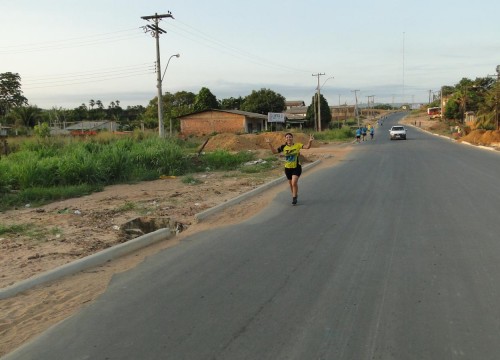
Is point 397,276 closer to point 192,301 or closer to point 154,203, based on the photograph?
point 192,301

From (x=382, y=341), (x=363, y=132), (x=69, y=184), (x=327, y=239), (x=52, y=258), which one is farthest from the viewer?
(x=363, y=132)

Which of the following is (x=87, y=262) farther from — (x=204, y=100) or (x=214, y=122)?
(x=204, y=100)

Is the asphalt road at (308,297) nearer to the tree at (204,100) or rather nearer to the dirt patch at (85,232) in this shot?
the dirt patch at (85,232)

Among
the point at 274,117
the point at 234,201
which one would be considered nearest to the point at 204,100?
the point at 274,117

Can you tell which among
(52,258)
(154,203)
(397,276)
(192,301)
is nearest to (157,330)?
(192,301)

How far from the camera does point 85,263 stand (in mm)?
6273

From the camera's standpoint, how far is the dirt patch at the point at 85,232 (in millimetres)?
4820

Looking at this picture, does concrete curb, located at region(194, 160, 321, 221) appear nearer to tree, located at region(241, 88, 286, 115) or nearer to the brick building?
the brick building

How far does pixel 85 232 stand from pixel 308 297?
5.06 metres

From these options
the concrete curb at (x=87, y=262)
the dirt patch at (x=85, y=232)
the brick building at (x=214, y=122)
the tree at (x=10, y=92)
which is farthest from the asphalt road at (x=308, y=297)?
the tree at (x=10, y=92)

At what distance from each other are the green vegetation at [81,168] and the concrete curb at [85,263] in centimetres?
547

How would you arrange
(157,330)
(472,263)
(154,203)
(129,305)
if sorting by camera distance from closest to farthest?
(157,330) < (129,305) < (472,263) < (154,203)

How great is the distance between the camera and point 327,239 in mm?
7250

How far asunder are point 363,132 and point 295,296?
49387 millimetres
